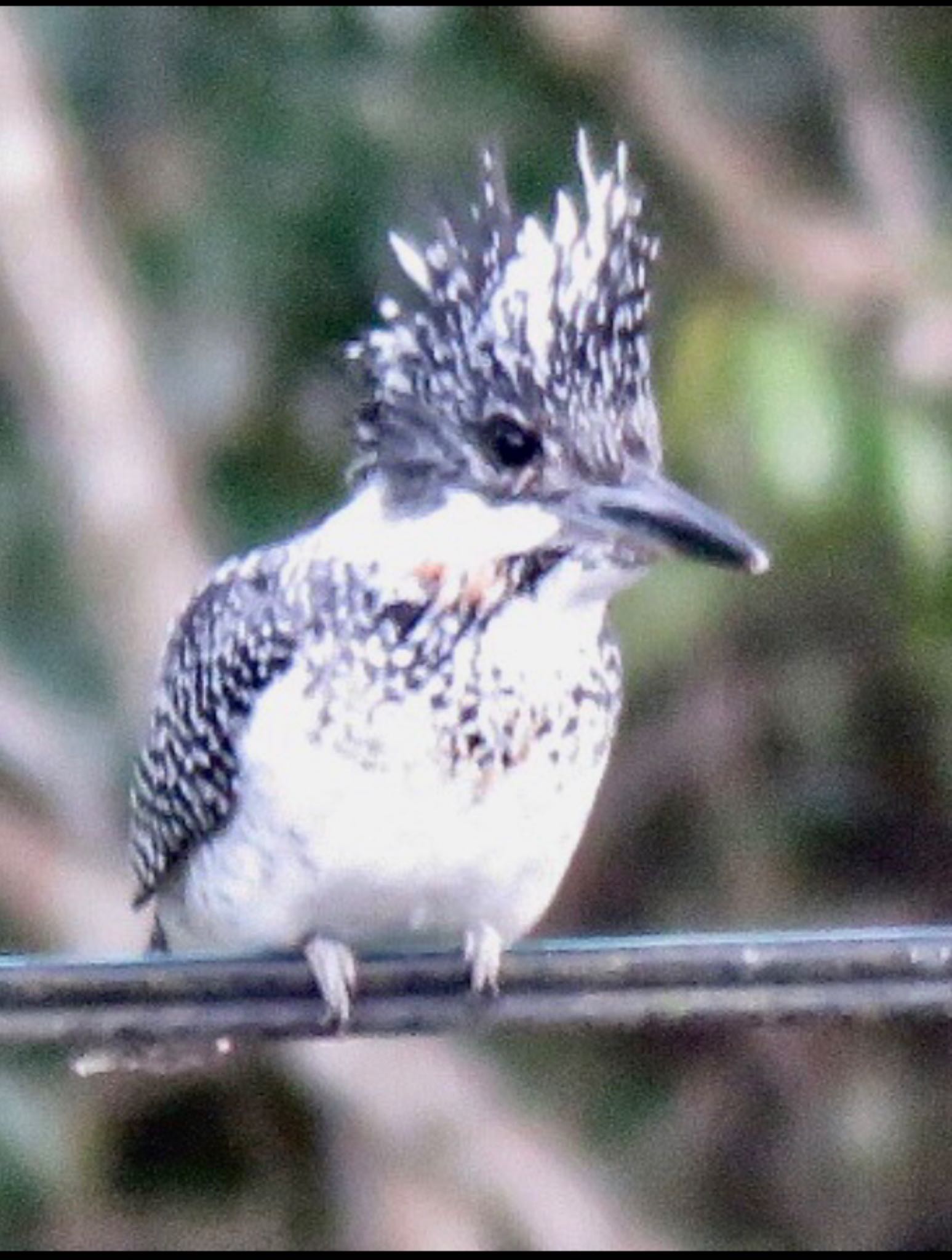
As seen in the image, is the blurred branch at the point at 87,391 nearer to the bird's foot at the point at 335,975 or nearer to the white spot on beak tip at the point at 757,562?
the bird's foot at the point at 335,975

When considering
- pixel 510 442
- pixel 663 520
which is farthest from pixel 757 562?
pixel 510 442

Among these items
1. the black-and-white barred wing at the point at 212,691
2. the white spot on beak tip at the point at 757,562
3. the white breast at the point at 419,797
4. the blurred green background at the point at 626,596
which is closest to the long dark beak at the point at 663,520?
the white spot on beak tip at the point at 757,562

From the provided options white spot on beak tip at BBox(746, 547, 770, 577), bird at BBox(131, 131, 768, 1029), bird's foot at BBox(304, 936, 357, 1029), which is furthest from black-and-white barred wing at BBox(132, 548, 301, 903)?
white spot on beak tip at BBox(746, 547, 770, 577)

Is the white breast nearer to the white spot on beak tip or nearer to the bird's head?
the bird's head

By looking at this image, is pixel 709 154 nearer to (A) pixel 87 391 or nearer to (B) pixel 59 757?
(A) pixel 87 391

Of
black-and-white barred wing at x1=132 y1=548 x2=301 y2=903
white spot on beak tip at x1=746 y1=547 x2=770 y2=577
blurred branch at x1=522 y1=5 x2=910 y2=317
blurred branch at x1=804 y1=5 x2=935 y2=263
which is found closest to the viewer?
white spot on beak tip at x1=746 y1=547 x2=770 y2=577

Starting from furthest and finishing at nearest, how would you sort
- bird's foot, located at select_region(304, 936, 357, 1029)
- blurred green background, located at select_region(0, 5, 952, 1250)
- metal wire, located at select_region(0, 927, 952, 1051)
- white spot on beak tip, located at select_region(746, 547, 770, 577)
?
blurred green background, located at select_region(0, 5, 952, 1250) < white spot on beak tip, located at select_region(746, 547, 770, 577) < bird's foot, located at select_region(304, 936, 357, 1029) < metal wire, located at select_region(0, 927, 952, 1051)

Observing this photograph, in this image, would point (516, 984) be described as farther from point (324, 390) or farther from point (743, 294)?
point (324, 390)
